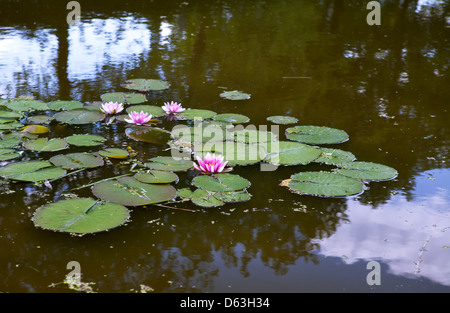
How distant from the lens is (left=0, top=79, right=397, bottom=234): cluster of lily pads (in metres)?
2.21

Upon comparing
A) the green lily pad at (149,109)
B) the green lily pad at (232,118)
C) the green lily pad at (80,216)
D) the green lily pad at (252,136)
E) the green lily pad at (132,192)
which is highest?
the green lily pad at (149,109)

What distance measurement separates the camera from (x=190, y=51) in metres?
5.46

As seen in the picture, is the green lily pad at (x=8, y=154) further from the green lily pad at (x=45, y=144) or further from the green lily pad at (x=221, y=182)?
the green lily pad at (x=221, y=182)

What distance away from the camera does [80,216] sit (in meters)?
2.06

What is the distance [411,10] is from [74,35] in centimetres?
652

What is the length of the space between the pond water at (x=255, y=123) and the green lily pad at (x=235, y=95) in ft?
0.19

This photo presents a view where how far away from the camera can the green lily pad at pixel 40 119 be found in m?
3.24

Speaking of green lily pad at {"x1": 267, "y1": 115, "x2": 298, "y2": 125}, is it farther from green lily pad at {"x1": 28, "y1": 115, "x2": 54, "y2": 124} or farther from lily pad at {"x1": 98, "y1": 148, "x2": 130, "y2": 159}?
green lily pad at {"x1": 28, "y1": 115, "x2": 54, "y2": 124}

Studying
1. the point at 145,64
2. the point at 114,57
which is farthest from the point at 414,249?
the point at 114,57

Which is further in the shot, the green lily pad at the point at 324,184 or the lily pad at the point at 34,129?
the lily pad at the point at 34,129

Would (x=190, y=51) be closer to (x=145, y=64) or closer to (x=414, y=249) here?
(x=145, y=64)

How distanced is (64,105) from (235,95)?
4.55 ft

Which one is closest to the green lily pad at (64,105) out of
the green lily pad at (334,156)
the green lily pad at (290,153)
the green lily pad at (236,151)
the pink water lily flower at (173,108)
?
the pink water lily flower at (173,108)
